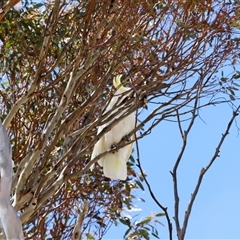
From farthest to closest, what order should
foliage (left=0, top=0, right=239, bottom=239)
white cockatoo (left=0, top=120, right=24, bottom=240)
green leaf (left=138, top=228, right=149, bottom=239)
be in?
green leaf (left=138, top=228, right=149, bottom=239) < foliage (left=0, top=0, right=239, bottom=239) < white cockatoo (left=0, top=120, right=24, bottom=240)

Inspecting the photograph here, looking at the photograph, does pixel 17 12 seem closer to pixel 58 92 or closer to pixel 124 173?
pixel 58 92

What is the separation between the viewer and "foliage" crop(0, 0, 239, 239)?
8.15ft

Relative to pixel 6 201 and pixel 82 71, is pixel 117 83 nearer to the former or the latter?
pixel 82 71

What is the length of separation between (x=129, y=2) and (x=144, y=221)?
1.32 m

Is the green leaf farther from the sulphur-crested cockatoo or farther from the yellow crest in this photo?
the yellow crest

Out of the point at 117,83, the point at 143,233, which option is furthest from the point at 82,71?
the point at 143,233

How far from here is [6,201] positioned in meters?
1.08

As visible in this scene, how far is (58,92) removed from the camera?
3.12 meters

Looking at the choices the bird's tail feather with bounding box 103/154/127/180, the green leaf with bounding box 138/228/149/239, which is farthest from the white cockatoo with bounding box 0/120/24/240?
the green leaf with bounding box 138/228/149/239

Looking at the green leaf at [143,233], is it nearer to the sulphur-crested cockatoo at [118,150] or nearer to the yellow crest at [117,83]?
the sulphur-crested cockatoo at [118,150]

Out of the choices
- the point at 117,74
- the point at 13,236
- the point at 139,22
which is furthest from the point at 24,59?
the point at 13,236

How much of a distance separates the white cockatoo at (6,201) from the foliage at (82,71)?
3.35ft

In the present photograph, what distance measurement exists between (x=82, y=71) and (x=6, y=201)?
1.57 meters

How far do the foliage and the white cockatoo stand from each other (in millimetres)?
1021
